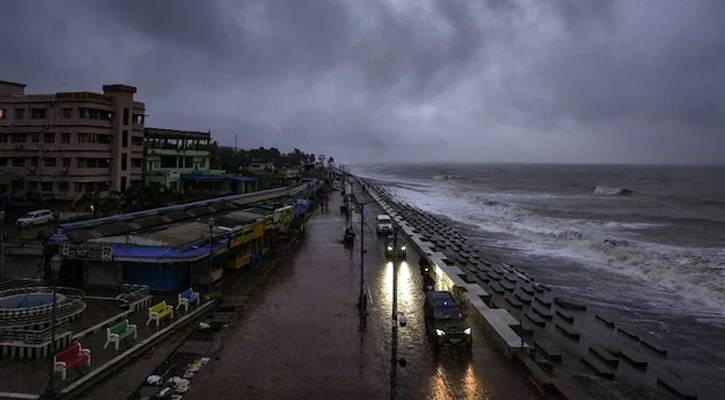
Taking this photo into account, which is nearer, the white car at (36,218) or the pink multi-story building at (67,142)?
the white car at (36,218)

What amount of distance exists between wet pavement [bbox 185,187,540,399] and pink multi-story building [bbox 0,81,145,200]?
80.2 ft

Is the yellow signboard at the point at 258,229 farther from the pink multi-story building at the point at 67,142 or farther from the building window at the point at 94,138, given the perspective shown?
the building window at the point at 94,138

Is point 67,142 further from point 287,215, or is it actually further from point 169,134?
point 169,134

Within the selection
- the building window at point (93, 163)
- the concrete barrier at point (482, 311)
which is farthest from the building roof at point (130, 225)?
the concrete barrier at point (482, 311)

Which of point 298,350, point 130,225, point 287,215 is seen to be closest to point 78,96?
point 287,215

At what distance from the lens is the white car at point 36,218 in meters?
36.5

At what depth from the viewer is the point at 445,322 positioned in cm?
1973

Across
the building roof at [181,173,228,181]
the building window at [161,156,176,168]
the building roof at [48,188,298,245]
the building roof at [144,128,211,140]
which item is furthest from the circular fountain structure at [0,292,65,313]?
the building roof at [144,128,211,140]

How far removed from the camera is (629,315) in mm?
28062

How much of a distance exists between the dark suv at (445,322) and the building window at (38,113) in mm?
38337

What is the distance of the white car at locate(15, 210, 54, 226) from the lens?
120 feet

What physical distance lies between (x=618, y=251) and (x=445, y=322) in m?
30.7

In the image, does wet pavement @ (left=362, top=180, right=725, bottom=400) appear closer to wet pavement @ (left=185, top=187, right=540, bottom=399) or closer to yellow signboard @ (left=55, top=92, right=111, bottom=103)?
wet pavement @ (left=185, top=187, right=540, bottom=399)

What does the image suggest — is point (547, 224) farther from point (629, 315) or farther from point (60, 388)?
point (60, 388)
